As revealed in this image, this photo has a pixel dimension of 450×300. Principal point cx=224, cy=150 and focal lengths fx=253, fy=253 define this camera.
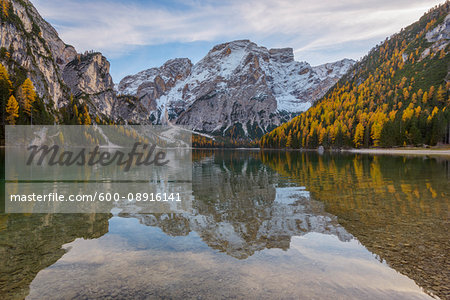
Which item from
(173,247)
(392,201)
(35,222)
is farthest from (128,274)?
(392,201)

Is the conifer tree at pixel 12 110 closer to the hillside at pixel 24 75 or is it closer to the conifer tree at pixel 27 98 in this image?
the hillside at pixel 24 75

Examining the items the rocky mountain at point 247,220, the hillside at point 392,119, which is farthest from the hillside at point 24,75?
the hillside at point 392,119

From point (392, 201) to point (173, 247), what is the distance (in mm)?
15358

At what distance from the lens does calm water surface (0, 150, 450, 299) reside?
7.01 m

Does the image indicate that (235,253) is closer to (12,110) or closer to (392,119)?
(12,110)

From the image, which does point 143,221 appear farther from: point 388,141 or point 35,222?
point 388,141

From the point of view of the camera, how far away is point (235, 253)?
31.6 ft

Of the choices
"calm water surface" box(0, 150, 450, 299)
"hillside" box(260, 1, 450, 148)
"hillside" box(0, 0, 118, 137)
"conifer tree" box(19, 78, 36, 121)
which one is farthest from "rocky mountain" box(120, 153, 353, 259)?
"hillside" box(260, 1, 450, 148)

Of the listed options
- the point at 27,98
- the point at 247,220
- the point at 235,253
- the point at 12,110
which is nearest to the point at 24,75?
the point at 27,98

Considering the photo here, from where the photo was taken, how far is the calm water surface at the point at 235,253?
7.01 metres

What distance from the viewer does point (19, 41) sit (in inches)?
6181

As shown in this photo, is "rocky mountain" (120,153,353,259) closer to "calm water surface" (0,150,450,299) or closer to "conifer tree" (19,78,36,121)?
"calm water surface" (0,150,450,299)

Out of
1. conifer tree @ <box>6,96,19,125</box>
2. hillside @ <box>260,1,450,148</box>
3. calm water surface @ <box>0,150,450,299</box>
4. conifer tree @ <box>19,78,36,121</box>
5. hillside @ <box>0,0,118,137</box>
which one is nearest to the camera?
calm water surface @ <box>0,150,450,299</box>

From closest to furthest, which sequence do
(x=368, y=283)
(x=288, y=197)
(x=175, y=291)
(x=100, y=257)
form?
(x=175, y=291)
(x=368, y=283)
(x=100, y=257)
(x=288, y=197)
